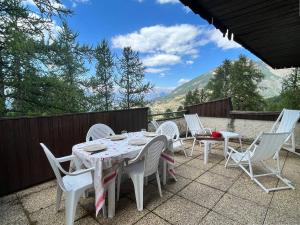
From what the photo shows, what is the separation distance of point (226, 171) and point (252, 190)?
0.69m

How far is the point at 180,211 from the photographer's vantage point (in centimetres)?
214

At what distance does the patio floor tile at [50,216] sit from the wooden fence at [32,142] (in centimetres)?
86

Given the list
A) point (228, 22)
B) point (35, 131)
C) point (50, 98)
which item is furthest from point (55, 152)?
point (50, 98)

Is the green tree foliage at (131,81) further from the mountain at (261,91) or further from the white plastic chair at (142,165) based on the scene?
the white plastic chair at (142,165)

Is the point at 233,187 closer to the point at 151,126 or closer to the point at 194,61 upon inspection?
the point at 151,126

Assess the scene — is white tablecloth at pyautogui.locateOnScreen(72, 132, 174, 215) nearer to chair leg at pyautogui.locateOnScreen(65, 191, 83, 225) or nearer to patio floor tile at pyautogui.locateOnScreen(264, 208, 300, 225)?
chair leg at pyautogui.locateOnScreen(65, 191, 83, 225)

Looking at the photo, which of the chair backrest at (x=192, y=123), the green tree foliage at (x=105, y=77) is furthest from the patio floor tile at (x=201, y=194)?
the green tree foliage at (x=105, y=77)

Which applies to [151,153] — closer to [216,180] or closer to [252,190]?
[216,180]

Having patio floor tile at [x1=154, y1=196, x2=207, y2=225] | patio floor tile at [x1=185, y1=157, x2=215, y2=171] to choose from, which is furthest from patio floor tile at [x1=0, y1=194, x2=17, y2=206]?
patio floor tile at [x1=185, y1=157, x2=215, y2=171]

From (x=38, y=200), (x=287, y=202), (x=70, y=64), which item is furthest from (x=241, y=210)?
(x=70, y=64)

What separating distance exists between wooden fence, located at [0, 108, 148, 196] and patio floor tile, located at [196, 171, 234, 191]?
7.59 ft

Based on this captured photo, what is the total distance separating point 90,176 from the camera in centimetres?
218

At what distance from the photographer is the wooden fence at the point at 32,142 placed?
2.63 meters

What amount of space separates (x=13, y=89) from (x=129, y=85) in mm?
8197
